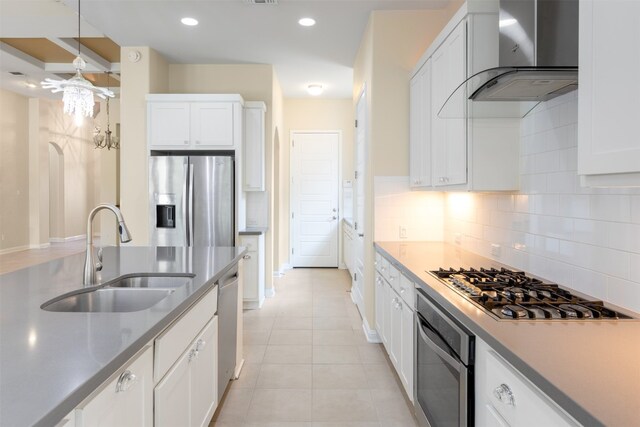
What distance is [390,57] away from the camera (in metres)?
3.44

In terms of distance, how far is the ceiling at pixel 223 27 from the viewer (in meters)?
3.47

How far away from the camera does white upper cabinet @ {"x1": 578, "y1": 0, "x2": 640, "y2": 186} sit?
3.25 ft

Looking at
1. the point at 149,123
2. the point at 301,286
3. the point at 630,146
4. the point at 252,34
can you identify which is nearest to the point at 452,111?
the point at 630,146

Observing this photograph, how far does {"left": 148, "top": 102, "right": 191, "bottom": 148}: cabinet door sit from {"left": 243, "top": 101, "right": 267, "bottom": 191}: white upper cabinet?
2.29 ft

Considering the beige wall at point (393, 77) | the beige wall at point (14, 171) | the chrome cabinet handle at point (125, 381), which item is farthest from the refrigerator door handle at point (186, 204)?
the beige wall at point (14, 171)

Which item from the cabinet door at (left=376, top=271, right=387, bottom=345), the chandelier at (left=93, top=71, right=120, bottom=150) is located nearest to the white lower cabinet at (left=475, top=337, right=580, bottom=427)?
the cabinet door at (left=376, top=271, right=387, bottom=345)

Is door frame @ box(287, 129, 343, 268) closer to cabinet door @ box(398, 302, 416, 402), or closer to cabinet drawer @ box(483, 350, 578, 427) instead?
cabinet door @ box(398, 302, 416, 402)

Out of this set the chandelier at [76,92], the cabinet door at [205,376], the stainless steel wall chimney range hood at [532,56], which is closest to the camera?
the stainless steel wall chimney range hood at [532,56]

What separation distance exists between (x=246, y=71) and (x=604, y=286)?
4.56 m

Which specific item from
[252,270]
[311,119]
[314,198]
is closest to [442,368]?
[252,270]

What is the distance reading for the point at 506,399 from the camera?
113 cm

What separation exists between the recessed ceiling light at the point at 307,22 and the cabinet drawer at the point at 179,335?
2.82 metres

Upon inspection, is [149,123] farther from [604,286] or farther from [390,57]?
[604,286]

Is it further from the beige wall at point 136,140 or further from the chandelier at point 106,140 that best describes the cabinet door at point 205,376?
the chandelier at point 106,140
